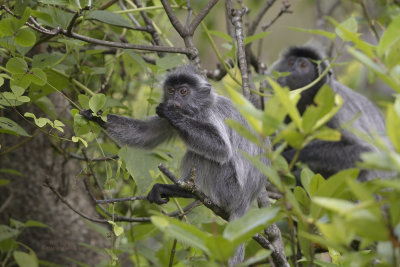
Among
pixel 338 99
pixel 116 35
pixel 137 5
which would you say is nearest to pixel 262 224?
pixel 338 99

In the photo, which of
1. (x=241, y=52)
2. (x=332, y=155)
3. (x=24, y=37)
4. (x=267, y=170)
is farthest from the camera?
(x=332, y=155)

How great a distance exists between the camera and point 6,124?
2705mm

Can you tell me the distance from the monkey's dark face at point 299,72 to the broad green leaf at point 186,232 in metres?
5.08

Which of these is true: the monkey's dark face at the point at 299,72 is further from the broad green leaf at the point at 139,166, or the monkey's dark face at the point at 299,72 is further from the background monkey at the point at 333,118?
the broad green leaf at the point at 139,166

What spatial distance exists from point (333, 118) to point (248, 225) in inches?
206

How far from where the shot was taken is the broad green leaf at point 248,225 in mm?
1433

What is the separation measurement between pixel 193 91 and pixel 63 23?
1.30 metres

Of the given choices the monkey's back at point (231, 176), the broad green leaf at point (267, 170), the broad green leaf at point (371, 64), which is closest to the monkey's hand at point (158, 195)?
the monkey's back at point (231, 176)

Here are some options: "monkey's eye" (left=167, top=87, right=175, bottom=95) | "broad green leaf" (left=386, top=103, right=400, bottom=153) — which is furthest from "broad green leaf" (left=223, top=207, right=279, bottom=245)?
"monkey's eye" (left=167, top=87, right=175, bottom=95)

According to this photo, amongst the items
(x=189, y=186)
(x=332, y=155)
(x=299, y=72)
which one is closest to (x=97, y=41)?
(x=189, y=186)

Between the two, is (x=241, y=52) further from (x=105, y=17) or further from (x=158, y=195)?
(x=158, y=195)

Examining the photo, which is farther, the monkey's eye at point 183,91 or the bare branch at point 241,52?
the monkey's eye at point 183,91

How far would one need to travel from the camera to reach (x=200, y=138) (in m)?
3.53

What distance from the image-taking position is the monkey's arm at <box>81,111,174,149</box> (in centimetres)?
371
